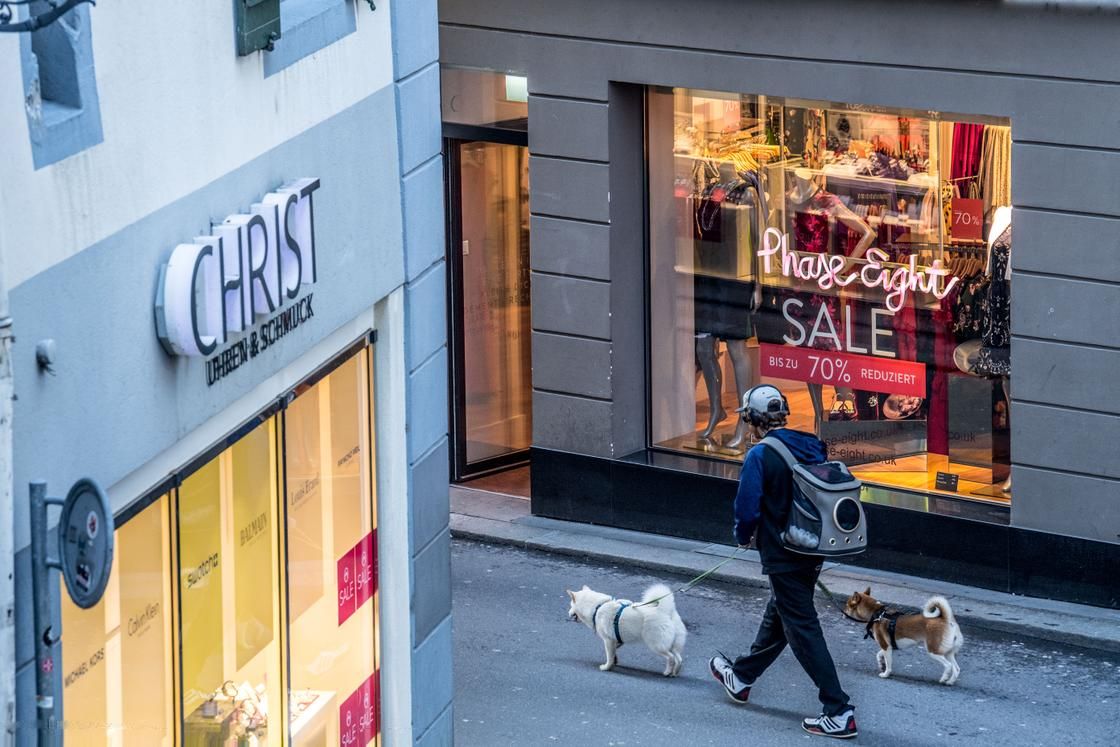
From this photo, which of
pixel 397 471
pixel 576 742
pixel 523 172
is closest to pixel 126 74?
pixel 397 471

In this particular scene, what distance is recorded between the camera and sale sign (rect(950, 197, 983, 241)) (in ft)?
41.5

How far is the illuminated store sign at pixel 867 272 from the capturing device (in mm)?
12891

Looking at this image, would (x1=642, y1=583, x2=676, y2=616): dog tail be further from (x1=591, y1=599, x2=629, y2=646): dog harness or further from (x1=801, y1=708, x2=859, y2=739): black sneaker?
(x1=801, y1=708, x2=859, y2=739): black sneaker

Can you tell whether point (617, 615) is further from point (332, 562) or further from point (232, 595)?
point (232, 595)

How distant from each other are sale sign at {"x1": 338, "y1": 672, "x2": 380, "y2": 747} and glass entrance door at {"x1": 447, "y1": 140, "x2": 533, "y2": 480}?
21.3 ft

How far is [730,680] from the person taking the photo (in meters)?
10.7

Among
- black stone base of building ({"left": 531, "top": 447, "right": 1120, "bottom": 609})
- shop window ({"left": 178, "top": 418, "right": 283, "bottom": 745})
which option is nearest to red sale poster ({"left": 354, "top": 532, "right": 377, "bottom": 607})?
shop window ({"left": 178, "top": 418, "right": 283, "bottom": 745})

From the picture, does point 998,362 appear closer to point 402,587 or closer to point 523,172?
point 523,172

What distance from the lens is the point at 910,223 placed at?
1295 centimetres

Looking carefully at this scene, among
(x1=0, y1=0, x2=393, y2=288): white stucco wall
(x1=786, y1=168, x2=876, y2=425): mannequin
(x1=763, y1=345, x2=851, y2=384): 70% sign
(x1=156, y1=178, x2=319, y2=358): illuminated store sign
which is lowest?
(x1=763, y1=345, x2=851, y2=384): 70% sign

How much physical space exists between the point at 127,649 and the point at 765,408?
185 inches

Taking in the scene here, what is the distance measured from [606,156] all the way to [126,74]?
7901 millimetres

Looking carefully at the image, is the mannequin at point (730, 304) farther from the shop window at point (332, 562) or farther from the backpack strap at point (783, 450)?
the shop window at point (332, 562)

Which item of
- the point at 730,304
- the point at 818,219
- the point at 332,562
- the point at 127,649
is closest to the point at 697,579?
the point at 730,304
